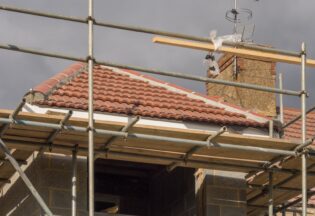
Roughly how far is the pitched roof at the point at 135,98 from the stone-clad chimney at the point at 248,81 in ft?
13.0

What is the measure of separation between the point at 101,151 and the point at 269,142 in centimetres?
229

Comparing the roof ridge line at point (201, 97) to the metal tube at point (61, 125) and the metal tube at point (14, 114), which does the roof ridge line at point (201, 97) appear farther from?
the metal tube at point (14, 114)

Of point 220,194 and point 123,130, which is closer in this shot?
point 123,130

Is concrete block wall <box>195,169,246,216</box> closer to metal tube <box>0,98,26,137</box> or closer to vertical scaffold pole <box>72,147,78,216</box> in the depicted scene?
vertical scaffold pole <box>72,147,78,216</box>

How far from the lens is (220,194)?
52.7 ft

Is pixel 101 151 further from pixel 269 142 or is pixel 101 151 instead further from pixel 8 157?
pixel 269 142

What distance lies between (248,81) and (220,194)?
233 inches

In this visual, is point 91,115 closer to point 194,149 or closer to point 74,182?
point 74,182

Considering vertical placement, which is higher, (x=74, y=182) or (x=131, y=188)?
(x=131, y=188)

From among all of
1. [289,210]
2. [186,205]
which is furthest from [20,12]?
[289,210]

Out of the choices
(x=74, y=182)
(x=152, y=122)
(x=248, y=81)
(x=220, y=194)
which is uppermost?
(x=248, y=81)

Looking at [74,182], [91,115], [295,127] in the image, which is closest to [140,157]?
[74,182]

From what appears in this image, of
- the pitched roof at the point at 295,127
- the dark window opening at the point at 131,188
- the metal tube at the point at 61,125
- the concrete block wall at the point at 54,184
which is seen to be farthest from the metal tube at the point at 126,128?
the pitched roof at the point at 295,127

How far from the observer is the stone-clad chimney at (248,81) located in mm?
21375
